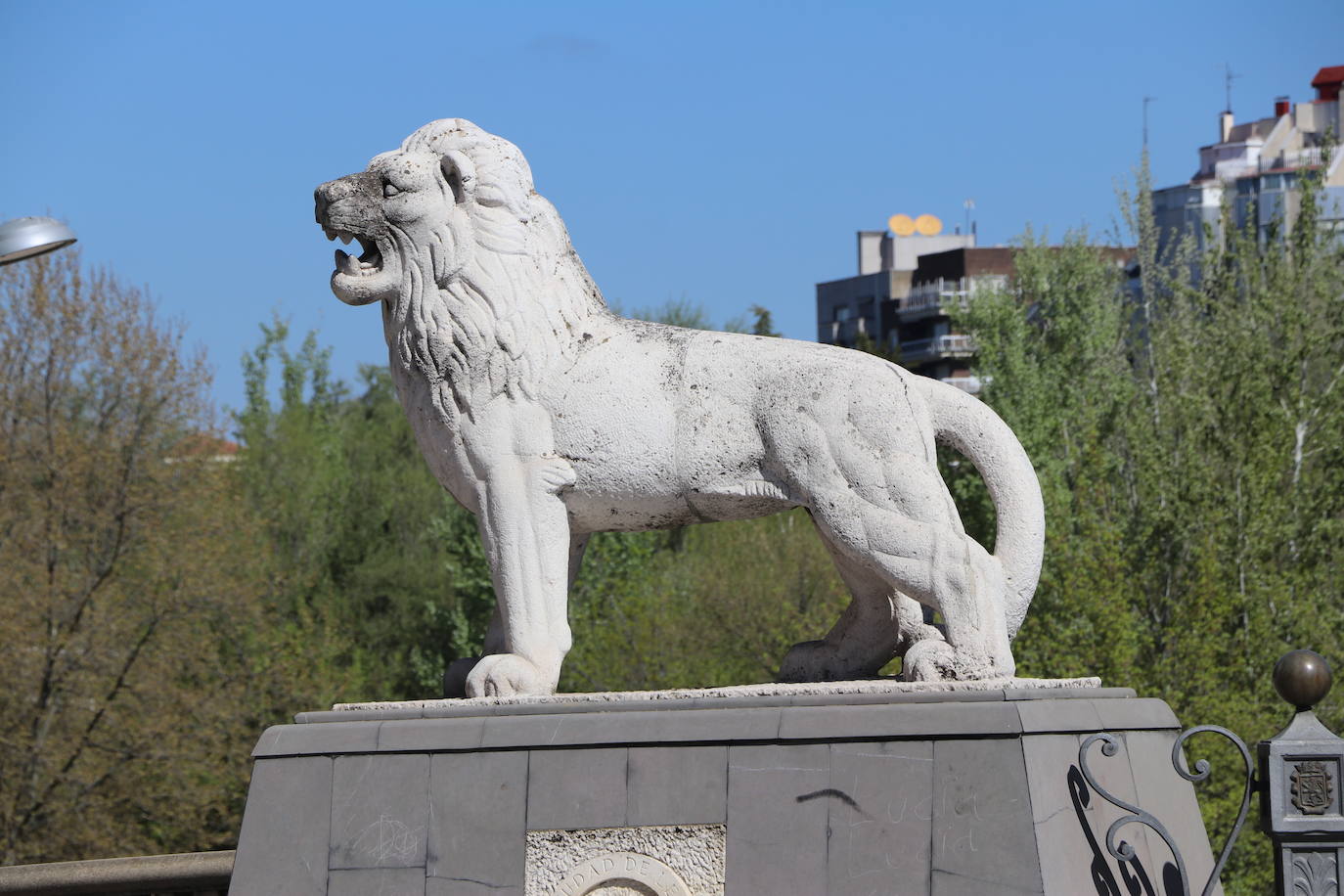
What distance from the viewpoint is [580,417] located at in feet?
25.5

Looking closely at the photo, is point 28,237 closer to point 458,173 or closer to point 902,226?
point 458,173

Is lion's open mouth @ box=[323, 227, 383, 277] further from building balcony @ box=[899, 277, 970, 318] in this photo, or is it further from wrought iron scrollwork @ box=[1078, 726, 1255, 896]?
building balcony @ box=[899, 277, 970, 318]

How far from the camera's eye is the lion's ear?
309 inches

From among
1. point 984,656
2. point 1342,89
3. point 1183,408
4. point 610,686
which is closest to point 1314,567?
point 1183,408

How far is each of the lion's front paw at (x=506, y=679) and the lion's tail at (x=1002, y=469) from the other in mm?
1821

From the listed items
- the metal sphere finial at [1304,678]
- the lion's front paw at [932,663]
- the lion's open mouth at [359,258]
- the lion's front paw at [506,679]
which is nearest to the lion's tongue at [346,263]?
the lion's open mouth at [359,258]

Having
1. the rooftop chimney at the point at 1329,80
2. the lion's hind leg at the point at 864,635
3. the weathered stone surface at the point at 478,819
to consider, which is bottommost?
the weathered stone surface at the point at 478,819

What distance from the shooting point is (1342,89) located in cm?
5400

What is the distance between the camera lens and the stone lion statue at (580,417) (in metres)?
7.54

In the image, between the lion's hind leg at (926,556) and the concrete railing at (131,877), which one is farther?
the concrete railing at (131,877)

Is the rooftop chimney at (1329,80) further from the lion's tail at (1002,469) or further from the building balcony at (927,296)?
the lion's tail at (1002,469)

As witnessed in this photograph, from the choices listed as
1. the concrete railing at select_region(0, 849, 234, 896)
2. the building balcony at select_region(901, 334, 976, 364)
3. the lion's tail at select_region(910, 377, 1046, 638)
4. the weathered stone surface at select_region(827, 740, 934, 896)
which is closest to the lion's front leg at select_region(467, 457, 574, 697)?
the weathered stone surface at select_region(827, 740, 934, 896)

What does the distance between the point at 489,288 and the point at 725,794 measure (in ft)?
7.08

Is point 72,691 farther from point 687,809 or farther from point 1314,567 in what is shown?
point 687,809
